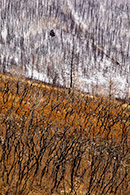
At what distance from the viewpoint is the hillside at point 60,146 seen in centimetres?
941

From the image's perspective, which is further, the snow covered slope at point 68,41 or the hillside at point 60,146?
the snow covered slope at point 68,41

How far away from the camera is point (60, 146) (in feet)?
38.3

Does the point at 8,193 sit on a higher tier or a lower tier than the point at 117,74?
higher

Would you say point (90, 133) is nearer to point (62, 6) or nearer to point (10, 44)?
point (10, 44)

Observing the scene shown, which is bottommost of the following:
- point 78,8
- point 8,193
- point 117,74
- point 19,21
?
point 117,74

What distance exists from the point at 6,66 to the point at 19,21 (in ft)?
63.1

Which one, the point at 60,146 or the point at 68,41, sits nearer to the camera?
the point at 60,146

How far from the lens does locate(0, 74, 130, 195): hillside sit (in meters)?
9.41

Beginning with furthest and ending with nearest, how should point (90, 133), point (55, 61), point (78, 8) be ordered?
point (78, 8) → point (55, 61) → point (90, 133)

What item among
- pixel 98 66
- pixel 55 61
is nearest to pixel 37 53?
pixel 55 61

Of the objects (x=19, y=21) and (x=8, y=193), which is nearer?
(x=8, y=193)

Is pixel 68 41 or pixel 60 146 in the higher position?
pixel 68 41

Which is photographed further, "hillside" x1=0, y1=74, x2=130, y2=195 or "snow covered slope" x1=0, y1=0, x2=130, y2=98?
"snow covered slope" x1=0, y1=0, x2=130, y2=98

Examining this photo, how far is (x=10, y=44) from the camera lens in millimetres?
57375
